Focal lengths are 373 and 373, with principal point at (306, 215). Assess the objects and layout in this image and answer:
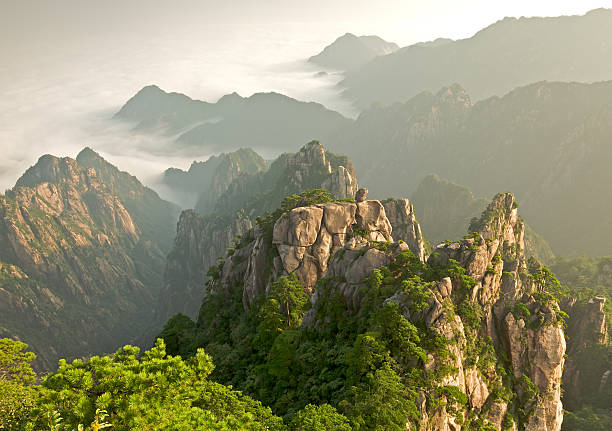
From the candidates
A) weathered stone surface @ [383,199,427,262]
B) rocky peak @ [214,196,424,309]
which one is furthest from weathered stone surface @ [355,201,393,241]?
weathered stone surface @ [383,199,427,262]

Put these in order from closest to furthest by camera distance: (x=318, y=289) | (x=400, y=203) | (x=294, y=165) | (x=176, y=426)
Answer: (x=176, y=426)
(x=318, y=289)
(x=400, y=203)
(x=294, y=165)

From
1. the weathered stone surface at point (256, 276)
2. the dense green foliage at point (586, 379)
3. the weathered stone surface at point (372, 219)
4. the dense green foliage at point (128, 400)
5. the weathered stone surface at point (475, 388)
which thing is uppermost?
the weathered stone surface at point (372, 219)

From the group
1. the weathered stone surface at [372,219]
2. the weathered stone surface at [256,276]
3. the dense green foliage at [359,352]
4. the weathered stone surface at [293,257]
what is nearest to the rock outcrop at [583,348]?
the weathered stone surface at [372,219]

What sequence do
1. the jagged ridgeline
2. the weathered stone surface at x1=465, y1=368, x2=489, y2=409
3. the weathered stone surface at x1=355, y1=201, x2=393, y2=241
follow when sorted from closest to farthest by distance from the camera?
1. the jagged ridgeline
2. the weathered stone surface at x1=465, y1=368, x2=489, y2=409
3. the weathered stone surface at x1=355, y1=201, x2=393, y2=241

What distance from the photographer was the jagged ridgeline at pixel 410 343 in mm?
36875

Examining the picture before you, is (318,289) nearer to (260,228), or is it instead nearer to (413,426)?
(413,426)

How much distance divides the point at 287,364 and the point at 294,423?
18831 mm

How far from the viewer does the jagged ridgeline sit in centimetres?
3688

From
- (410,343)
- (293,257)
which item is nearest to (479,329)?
(410,343)

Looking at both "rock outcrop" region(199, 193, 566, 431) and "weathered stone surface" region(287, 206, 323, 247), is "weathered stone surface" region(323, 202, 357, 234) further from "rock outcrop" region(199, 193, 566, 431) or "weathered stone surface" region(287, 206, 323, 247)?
"rock outcrop" region(199, 193, 566, 431)

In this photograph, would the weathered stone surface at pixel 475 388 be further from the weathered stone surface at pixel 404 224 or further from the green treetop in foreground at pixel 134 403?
the weathered stone surface at pixel 404 224

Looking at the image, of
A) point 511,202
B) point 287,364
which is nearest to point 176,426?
point 287,364

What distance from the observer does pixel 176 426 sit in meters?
25.6

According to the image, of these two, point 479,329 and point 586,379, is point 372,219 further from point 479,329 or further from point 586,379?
point 586,379
